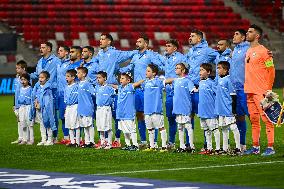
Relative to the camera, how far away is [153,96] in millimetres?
16547

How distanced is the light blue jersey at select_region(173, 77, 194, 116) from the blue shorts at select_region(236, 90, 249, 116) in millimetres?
903

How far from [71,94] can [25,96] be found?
1201 mm

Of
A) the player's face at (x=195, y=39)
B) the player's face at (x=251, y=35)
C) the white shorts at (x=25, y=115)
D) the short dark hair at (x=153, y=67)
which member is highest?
the player's face at (x=195, y=39)

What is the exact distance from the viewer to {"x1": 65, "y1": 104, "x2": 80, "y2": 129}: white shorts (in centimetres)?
1780

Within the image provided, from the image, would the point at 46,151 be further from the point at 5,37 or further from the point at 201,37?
→ the point at 5,37

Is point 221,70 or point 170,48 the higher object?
point 170,48

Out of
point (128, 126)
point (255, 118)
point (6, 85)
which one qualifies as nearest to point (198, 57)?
point (128, 126)

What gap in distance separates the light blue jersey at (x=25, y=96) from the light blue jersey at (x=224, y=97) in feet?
14.9

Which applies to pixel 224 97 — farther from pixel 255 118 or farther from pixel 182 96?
pixel 182 96

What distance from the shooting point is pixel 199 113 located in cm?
1593

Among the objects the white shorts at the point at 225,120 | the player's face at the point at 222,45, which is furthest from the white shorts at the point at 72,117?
Answer: the white shorts at the point at 225,120

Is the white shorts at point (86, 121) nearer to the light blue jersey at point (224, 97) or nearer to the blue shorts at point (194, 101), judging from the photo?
the blue shorts at point (194, 101)

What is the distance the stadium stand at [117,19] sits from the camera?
35594mm

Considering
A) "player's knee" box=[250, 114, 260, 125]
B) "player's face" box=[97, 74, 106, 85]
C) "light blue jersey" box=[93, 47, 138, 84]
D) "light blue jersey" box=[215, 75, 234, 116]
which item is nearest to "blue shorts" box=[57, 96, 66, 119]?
"light blue jersey" box=[93, 47, 138, 84]
